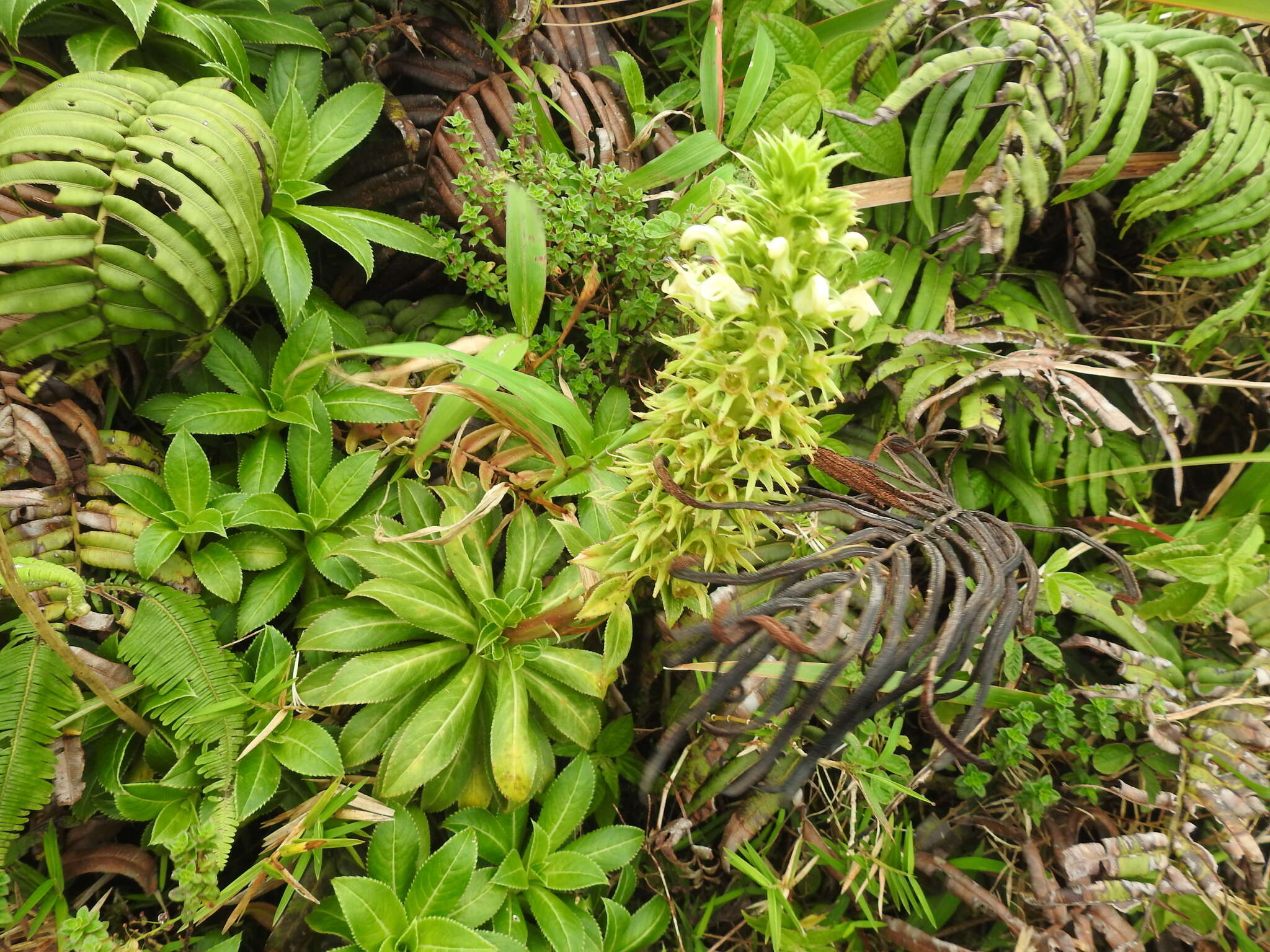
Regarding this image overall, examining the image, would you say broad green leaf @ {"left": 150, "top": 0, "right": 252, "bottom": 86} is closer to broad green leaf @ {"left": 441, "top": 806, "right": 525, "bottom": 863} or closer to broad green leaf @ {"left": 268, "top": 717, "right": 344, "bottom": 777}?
broad green leaf @ {"left": 268, "top": 717, "right": 344, "bottom": 777}

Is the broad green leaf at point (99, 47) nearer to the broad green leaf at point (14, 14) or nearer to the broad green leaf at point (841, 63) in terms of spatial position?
the broad green leaf at point (14, 14)

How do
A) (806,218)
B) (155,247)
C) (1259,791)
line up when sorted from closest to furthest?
1. (806,218)
2. (155,247)
3. (1259,791)

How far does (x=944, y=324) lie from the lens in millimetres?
2229

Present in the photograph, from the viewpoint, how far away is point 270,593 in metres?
1.83

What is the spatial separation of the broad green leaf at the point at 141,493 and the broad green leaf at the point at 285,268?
513 mm

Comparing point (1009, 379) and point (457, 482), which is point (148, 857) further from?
point (1009, 379)

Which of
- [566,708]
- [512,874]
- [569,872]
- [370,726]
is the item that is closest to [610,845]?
[569,872]

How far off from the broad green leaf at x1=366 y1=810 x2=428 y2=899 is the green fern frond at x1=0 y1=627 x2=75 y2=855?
64 centimetres

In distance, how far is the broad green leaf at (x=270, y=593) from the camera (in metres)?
1.78

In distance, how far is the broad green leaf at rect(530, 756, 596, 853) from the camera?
5.78 ft

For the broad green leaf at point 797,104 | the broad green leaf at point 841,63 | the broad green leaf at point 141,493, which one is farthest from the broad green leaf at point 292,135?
the broad green leaf at point 841,63

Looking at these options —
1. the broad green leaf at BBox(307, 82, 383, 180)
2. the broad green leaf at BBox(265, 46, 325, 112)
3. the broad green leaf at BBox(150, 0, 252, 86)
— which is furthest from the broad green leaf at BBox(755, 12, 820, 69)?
the broad green leaf at BBox(150, 0, 252, 86)

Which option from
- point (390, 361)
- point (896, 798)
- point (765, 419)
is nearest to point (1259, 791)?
point (896, 798)

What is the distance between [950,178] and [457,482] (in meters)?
1.67
